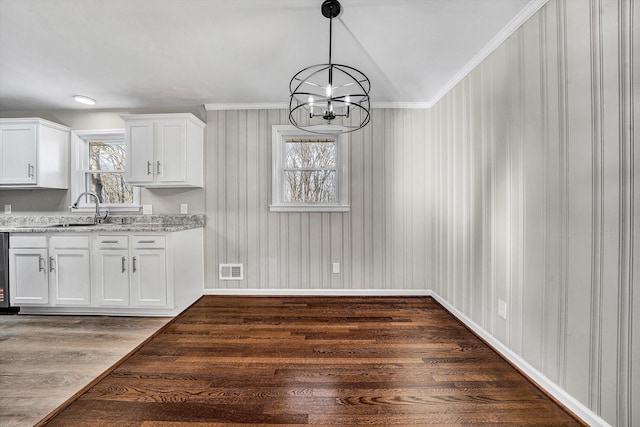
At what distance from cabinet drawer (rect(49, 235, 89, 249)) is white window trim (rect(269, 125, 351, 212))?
1.91 meters

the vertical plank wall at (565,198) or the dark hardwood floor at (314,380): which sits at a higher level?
the vertical plank wall at (565,198)

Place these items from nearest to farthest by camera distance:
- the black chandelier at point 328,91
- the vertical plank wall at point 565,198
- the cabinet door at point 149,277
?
the vertical plank wall at point 565,198 → the black chandelier at point 328,91 → the cabinet door at point 149,277

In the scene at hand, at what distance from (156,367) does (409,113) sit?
355 cm

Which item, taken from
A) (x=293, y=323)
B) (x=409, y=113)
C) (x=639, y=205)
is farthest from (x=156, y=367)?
(x=409, y=113)

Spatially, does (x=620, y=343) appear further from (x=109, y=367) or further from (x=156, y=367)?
(x=109, y=367)

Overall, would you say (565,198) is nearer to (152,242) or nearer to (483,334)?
(483,334)

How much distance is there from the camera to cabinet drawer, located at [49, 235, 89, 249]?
270cm

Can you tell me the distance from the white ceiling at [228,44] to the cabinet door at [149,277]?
180 cm

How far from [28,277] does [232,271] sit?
2.00m

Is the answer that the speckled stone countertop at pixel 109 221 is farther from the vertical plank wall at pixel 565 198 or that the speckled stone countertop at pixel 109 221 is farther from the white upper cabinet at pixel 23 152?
the vertical plank wall at pixel 565 198

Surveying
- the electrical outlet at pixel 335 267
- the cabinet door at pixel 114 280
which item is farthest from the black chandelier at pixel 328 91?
the cabinet door at pixel 114 280

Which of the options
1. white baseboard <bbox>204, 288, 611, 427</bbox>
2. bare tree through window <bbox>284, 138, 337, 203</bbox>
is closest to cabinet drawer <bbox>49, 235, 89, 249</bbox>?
white baseboard <bbox>204, 288, 611, 427</bbox>

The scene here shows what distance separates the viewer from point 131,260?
105 inches

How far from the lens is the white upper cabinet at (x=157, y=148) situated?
3.04 m
